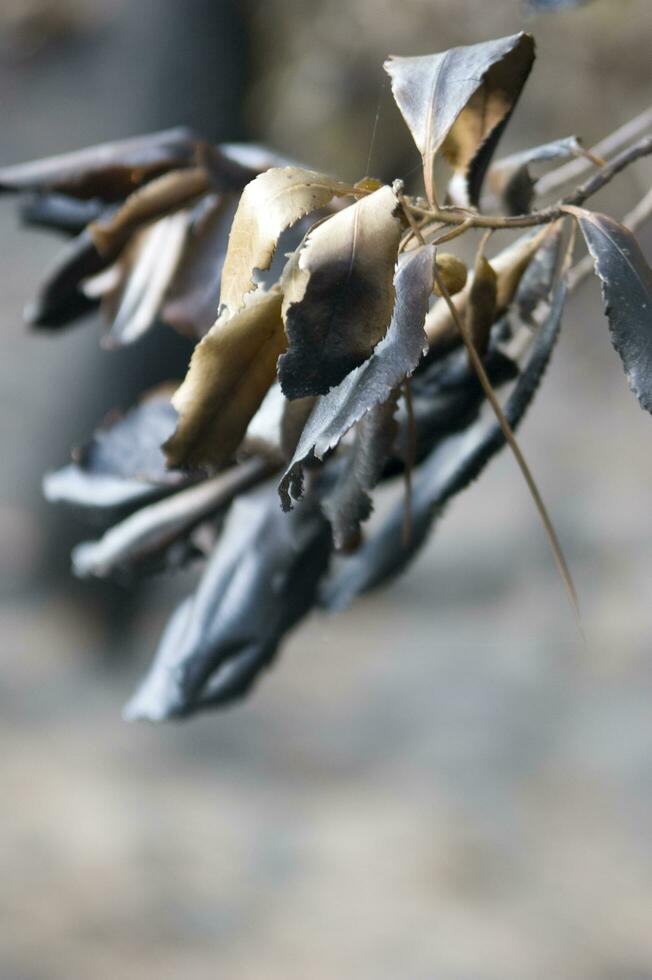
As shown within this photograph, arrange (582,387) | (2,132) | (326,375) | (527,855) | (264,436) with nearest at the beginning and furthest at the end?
1. (326,375)
2. (264,436)
3. (527,855)
4. (2,132)
5. (582,387)

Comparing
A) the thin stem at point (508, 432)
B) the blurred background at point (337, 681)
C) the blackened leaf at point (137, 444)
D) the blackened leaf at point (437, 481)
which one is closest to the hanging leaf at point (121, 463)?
the blackened leaf at point (137, 444)

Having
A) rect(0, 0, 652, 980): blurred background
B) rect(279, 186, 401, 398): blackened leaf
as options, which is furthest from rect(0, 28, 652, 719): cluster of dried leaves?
rect(0, 0, 652, 980): blurred background

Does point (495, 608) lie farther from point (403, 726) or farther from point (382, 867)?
point (382, 867)

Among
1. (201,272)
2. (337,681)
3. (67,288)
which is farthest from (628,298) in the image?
(337,681)

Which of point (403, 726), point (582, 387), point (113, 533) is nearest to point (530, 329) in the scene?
point (113, 533)

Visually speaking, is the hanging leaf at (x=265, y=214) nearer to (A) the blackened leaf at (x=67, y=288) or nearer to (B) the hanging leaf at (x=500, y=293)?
(B) the hanging leaf at (x=500, y=293)
